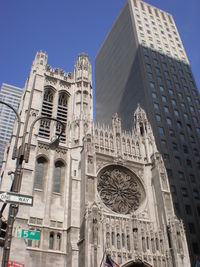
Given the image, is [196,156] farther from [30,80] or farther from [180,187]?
[30,80]

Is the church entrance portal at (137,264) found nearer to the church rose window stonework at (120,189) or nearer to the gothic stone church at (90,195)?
the gothic stone church at (90,195)

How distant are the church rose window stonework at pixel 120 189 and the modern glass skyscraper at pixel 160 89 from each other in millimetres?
11997

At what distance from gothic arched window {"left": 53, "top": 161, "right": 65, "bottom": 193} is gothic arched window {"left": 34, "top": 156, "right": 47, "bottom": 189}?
1365 mm

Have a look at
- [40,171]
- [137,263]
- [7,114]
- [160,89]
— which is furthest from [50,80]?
[7,114]

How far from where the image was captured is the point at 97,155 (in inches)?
1337

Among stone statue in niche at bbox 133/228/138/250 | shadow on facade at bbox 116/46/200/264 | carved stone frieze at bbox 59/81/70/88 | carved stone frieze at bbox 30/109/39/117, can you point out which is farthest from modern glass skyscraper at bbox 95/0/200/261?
carved stone frieze at bbox 30/109/39/117

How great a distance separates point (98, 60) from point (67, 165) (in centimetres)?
6146

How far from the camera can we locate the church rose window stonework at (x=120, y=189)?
3128 centimetres

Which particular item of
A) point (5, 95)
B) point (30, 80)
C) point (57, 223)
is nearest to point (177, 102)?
point (30, 80)

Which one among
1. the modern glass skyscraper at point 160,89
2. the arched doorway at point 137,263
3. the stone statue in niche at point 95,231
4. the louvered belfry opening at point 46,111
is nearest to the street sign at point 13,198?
the stone statue in niche at point 95,231

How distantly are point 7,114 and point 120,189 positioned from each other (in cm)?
7925

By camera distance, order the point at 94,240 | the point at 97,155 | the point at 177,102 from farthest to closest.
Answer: the point at 177,102, the point at 97,155, the point at 94,240

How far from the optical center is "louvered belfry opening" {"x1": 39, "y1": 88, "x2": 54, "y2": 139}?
1440 inches

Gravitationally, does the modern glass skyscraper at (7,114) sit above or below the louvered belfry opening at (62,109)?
above
